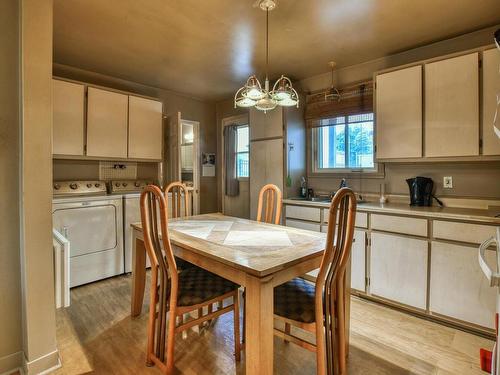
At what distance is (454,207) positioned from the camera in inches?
102

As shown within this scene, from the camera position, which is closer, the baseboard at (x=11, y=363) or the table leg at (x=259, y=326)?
the table leg at (x=259, y=326)

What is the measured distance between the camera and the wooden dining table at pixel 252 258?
128cm

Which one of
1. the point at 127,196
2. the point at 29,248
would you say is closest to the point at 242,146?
the point at 127,196

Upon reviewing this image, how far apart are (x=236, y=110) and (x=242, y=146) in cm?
60

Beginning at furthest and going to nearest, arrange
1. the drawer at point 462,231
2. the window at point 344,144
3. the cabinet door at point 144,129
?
the cabinet door at point 144,129, the window at point 344,144, the drawer at point 462,231

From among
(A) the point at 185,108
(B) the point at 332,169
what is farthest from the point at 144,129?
(B) the point at 332,169

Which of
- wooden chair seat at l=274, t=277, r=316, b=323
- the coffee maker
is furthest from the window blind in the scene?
wooden chair seat at l=274, t=277, r=316, b=323

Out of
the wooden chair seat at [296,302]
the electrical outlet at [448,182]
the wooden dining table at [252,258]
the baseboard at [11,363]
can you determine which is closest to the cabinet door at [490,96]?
the electrical outlet at [448,182]

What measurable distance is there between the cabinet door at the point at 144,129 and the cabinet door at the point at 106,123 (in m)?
0.08

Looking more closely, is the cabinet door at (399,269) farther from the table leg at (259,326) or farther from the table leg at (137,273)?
the table leg at (137,273)

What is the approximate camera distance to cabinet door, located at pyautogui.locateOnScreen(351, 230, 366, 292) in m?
2.66

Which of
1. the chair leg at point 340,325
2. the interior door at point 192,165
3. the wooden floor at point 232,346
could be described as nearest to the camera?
the chair leg at point 340,325

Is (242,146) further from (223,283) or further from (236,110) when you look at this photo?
(223,283)

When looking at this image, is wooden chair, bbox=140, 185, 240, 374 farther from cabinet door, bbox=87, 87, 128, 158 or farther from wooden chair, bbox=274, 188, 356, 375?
cabinet door, bbox=87, 87, 128, 158
